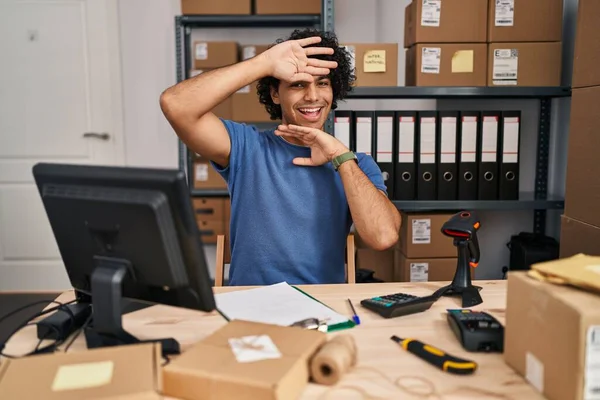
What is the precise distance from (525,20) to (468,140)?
56cm

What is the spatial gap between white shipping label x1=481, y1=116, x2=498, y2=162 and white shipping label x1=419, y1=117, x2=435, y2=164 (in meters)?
0.22

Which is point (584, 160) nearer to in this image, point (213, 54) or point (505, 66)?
point (505, 66)

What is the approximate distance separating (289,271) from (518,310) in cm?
79

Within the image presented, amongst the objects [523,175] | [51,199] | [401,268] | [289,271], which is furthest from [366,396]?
[523,175]

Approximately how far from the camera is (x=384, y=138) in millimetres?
2186

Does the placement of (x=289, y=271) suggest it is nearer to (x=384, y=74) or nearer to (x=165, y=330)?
(x=165, y=330)

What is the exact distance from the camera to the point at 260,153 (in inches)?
61.3

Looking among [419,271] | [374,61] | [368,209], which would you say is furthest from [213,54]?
[368,209]

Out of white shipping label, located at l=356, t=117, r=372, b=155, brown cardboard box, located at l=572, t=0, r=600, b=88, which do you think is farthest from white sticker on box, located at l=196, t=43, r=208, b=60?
brown cardboard box, located at l=572, t=0, r=600, b=88

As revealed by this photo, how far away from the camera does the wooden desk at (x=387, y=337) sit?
2.43 feet

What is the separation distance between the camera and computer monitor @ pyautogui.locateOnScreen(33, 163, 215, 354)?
29.7 inches

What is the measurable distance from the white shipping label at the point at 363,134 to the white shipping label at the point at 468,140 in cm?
40

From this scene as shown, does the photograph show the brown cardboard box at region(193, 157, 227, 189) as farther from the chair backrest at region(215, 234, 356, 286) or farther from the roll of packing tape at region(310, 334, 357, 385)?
the roll of packing tape at region(310, 334, 357, 385)

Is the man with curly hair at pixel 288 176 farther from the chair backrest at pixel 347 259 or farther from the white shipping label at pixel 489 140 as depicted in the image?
the white shipping label at pixel 489 140
